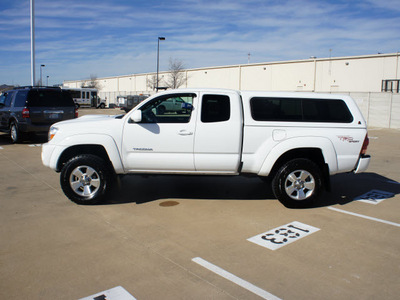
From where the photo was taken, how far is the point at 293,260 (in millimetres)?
4289

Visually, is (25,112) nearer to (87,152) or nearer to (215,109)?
(87,152)

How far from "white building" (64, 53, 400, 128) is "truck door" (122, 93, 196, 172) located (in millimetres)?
23875

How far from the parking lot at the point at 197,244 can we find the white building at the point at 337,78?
837 inches

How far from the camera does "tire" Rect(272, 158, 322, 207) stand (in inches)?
240

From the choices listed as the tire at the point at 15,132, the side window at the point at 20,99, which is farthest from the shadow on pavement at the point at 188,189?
the tire at the point at 15,132

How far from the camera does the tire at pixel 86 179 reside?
6.13 m

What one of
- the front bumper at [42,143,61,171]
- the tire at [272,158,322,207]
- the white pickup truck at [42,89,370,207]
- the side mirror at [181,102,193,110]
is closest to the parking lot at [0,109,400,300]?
the tire at [272,158,322,207]

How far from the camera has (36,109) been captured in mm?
12703

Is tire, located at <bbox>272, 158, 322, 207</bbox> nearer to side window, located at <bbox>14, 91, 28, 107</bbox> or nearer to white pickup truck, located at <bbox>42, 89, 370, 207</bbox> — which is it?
white pickup truck, located at <bbox>42, 89, 370, 207</bbox>

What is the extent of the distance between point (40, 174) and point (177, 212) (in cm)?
415

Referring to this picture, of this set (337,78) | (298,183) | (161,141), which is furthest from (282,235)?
(337,78)

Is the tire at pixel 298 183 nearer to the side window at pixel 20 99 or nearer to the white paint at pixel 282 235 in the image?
the white paint at pixel 282 235

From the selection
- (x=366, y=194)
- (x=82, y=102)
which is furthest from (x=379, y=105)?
(x=82, y=102)

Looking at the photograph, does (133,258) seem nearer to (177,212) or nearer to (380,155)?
(177,212)
